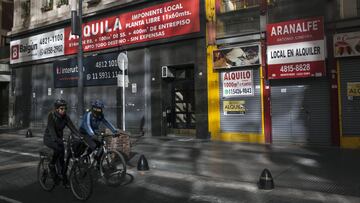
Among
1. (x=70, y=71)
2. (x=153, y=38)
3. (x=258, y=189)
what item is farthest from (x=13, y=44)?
(x=258, y=189)

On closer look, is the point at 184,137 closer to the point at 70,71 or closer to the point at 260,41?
the point at 260,41

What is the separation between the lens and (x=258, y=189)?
306 inches

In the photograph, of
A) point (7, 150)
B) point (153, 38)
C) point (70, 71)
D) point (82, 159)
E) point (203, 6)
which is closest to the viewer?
point (82, 159)

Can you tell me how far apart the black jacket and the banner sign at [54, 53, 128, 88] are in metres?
10.8

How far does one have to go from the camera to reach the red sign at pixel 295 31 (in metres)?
13.4

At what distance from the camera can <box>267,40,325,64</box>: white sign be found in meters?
13.3

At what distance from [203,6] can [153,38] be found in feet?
10.2

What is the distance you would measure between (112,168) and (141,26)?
11.7 m

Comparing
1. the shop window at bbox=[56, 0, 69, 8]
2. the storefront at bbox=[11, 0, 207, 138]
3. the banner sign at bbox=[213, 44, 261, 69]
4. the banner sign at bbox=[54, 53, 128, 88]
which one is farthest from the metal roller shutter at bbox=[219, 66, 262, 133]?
the shop window at bbox=[56, 0, 69, 8]

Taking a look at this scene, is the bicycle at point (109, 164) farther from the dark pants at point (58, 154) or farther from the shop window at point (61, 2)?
the shop window at point (61, 2)

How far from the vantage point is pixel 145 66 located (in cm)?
1856

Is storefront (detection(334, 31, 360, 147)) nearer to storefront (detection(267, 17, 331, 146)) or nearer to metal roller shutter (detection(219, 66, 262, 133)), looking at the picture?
storefront (detection(267, 17, 331, 146))

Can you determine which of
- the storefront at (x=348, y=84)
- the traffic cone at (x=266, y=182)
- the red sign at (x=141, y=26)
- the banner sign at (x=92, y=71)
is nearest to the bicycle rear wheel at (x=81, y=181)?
the traffic cone at (x=266, y=182)

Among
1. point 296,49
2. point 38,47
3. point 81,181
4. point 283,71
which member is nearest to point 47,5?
point 38,47
